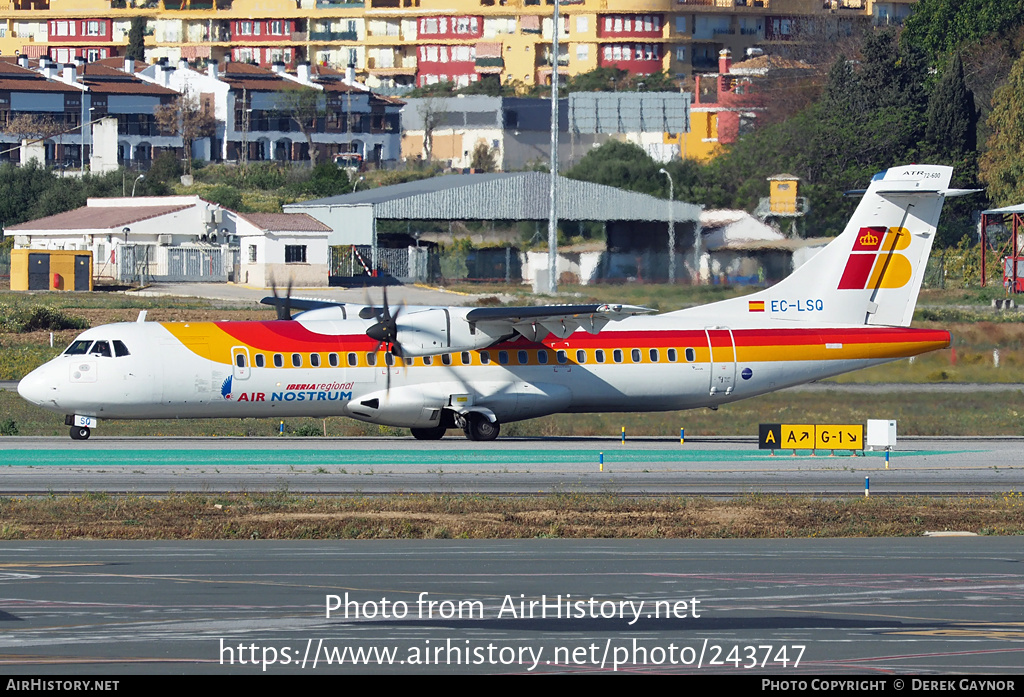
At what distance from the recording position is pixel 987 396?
39.4 m

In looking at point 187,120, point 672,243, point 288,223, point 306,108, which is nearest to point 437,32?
point 306,108

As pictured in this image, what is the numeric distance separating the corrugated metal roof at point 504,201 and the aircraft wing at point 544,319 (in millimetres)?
41586

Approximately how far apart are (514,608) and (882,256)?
21822 millimetres

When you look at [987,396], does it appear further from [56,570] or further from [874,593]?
[56,570]

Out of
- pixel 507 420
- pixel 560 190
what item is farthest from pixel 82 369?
pixel 560 190

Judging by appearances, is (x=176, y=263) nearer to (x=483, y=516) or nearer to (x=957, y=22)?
(x=957, y=22)

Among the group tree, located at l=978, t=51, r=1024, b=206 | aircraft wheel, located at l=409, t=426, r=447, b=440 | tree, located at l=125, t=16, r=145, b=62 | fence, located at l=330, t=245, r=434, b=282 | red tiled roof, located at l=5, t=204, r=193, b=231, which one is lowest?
aircraft wheel, located at l=409, t=426, r=447, b=440

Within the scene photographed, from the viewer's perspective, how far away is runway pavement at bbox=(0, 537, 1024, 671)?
41.1ft

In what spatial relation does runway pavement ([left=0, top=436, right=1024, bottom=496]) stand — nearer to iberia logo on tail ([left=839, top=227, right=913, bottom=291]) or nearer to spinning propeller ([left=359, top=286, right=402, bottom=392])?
spinning propeller ([left=359, top=286, right=402, bottom=392])

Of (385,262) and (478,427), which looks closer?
(478,427)

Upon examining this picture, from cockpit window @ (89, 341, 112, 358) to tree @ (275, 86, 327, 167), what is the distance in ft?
291

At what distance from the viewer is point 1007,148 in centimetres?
7519

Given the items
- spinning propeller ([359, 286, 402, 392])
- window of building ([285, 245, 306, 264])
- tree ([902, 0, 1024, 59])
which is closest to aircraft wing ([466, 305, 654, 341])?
spinning propeller ([359, 286, 402, 392])

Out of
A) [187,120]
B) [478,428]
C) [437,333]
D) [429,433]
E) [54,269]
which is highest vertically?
[187,120]
